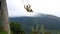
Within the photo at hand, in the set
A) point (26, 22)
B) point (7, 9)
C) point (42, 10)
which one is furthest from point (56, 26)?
point (7, 9)

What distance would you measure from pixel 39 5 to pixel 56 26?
0.51 meters

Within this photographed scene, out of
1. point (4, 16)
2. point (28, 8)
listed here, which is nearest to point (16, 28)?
point (4, 16)

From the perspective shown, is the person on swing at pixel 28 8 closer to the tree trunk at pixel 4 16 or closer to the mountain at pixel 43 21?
the mountain at pixel 43 21

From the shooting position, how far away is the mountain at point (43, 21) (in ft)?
8.53

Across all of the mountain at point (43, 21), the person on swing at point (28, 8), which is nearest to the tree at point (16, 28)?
the mountain at point (43, 21)

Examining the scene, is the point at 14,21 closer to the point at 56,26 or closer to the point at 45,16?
the point at 45,16

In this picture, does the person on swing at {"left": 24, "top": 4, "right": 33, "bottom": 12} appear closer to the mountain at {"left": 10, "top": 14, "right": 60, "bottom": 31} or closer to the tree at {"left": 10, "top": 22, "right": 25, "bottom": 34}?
the mountain at {"left": 10, "top": 14, "right": 60, "bottom": 31}

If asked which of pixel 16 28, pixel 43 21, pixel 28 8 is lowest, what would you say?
pixel 16 28

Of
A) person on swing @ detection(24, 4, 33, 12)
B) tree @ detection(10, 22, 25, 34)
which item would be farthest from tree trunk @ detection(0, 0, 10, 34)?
person on swing @ detection(24, 4, 33, 12)

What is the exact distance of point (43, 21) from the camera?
2.61 meters

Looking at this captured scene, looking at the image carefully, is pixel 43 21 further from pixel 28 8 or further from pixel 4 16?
pixel 4 16

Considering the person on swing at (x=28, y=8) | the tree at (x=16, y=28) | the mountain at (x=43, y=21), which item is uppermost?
the person on swing at (x=28, y=8)

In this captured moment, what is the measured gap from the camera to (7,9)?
266 cm

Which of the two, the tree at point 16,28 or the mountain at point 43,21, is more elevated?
the mountain at point 43,21
